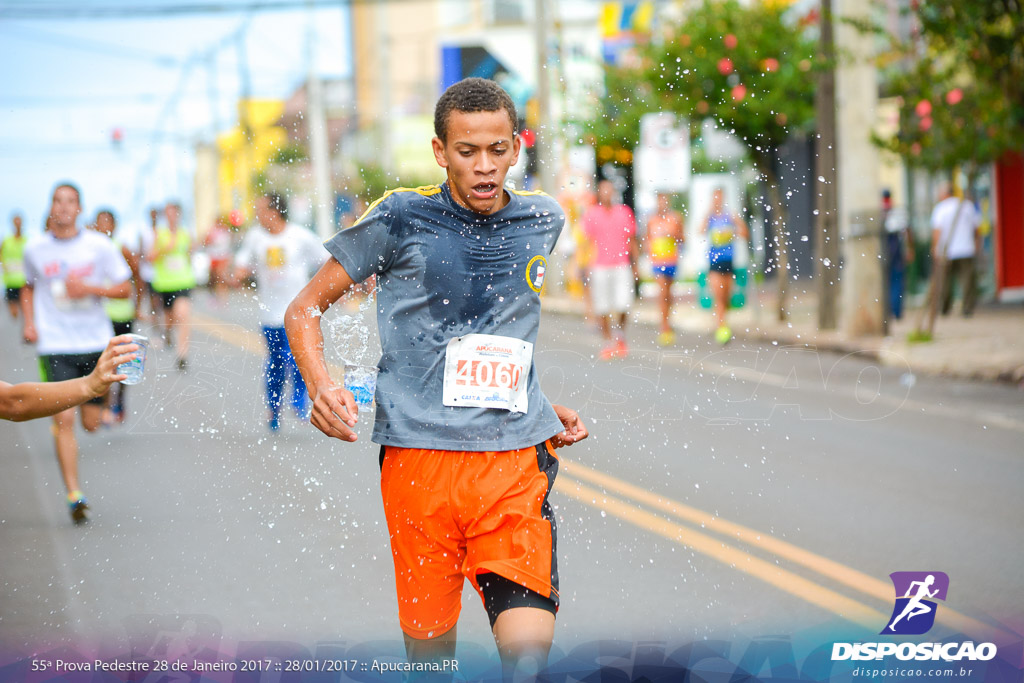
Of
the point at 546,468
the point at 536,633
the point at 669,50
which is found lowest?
the point at 536,633

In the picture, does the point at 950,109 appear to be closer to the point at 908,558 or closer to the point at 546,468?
the point at 908,558

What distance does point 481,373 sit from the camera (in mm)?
3068

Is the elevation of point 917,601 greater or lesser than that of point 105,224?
lesser

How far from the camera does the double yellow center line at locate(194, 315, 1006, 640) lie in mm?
4562

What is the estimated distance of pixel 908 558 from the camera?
541cm

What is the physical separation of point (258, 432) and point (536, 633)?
1.91 metres

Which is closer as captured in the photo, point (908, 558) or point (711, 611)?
point (711, 611)

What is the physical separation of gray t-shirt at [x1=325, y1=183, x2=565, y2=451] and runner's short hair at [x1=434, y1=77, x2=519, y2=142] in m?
0.18

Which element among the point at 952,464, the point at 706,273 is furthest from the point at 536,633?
the point at 706,273

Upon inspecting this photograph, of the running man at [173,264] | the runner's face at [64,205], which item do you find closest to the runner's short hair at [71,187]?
the runner's face at [64,205]

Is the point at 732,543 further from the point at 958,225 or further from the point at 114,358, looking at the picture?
the point at 958,225

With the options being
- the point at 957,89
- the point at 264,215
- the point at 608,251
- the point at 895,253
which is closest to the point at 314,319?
the point at 264,215

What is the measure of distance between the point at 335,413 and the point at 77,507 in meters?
4.22

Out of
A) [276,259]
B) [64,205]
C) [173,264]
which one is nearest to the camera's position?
[64,205]
